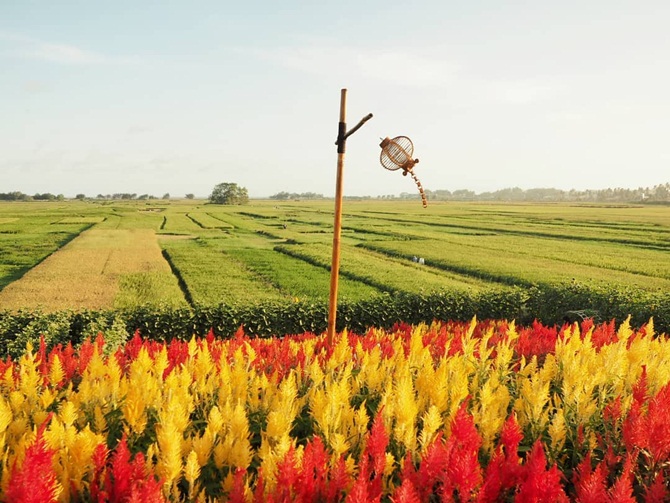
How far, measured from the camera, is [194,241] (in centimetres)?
3678

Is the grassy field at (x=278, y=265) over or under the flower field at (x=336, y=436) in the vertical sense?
under

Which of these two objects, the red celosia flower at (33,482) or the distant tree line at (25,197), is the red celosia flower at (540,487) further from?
the distant tree line at (25,197)

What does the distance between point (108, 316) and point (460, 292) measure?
687 cm

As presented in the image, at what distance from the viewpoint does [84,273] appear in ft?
Answer: 73.7

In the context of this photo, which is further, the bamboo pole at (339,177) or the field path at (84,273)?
the field path at (84,273)

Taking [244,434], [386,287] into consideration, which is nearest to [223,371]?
[244,434]

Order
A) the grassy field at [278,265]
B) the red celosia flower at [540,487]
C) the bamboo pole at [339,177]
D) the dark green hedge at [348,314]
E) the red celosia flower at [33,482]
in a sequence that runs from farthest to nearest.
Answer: the grassy field at [278,265]
the dark green hedge at [348,314]
the bamboo pole at [339,177]
the red celosia flower at [540,487]
the red celosia flower at [33,482]

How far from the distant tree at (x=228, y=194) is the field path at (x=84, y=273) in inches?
4302

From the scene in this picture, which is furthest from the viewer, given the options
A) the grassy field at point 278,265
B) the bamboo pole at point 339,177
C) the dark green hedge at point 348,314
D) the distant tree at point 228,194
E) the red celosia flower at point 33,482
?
the distant tree at point 228,194

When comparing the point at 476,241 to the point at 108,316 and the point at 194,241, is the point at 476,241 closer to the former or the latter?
the point at 194,241

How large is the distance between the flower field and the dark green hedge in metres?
5.02

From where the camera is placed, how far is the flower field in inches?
73.0

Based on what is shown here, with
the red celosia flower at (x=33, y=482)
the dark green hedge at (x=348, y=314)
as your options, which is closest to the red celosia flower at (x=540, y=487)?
the red celosia flower at (x=33, y=482)

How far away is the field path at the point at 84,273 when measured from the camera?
1694 cm
